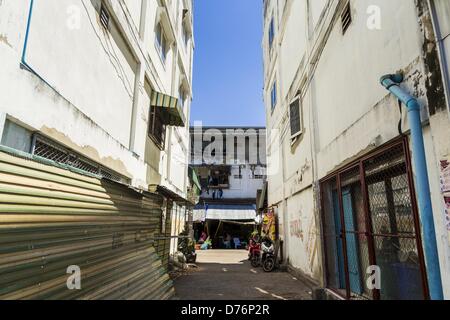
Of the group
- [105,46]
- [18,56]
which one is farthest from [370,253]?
[105,46]

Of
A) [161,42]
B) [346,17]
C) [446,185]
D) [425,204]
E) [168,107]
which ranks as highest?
[161,42]

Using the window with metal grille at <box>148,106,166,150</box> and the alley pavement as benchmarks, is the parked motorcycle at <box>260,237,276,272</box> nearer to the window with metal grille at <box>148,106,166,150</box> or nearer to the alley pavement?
the alley pavement

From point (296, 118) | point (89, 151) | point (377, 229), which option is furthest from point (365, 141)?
point (296, 118)

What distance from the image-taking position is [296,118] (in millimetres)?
8617

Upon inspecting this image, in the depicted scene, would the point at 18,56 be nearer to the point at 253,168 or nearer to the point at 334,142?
the point at 334,142

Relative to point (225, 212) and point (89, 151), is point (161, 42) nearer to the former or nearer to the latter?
point (89, 151)

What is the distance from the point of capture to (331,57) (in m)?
5.91

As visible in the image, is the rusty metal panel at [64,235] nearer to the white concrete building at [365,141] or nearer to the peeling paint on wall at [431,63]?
the white concrete building at [365,141]

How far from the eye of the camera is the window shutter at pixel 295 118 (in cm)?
834

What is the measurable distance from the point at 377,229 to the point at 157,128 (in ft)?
22.1

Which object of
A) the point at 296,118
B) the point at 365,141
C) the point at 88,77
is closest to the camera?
the point at 365,141

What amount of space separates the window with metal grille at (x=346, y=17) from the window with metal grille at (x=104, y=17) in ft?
14.4

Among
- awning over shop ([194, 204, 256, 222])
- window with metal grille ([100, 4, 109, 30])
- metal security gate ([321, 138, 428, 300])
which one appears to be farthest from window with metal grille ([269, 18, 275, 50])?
awning over shop ([194, 204, 256, 222])

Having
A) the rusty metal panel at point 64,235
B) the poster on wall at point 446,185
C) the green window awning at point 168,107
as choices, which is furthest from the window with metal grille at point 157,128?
the poster on wall at point 446,185
